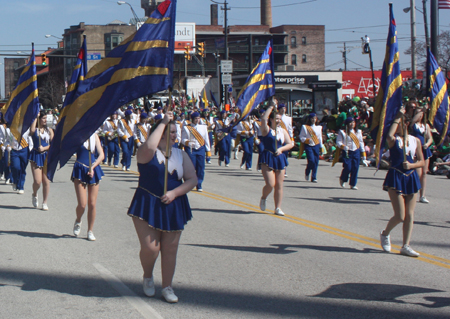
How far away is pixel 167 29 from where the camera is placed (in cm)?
564

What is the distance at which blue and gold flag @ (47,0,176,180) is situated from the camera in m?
5.54

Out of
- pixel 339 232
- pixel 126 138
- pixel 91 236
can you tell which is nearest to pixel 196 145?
pixel 339 232

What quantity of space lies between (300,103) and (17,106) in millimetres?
28766

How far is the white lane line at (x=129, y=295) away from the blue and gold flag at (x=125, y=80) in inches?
55.9

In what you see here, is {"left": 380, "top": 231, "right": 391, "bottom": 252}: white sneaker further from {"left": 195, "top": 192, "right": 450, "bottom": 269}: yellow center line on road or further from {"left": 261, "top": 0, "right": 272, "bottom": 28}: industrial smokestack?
{"left": 261, "top": 0, "right": 272, "bottom": 28}: industrial smokestack

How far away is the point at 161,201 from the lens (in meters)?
5.14

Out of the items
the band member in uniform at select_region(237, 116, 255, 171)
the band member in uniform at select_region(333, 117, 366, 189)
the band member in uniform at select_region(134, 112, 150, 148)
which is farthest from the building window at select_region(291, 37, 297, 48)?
the band member in uniform at select_region(333, 117, 366, 189)

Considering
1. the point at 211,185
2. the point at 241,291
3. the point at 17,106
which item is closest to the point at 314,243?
the point at 241,291

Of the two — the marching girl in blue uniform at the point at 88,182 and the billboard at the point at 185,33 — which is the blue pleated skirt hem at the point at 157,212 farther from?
the billboard at the point at 185,33

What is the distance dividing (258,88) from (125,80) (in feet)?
20.1

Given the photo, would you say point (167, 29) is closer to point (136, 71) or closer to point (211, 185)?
point (136, 71)

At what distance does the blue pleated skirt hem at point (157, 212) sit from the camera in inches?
203

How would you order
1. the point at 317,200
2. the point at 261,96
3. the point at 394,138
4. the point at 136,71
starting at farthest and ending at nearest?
the point at 317,200
the point at 261,96
the point at 394,138
the point at 136,71

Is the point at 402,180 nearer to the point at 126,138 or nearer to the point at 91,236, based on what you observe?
the point at 91,236
